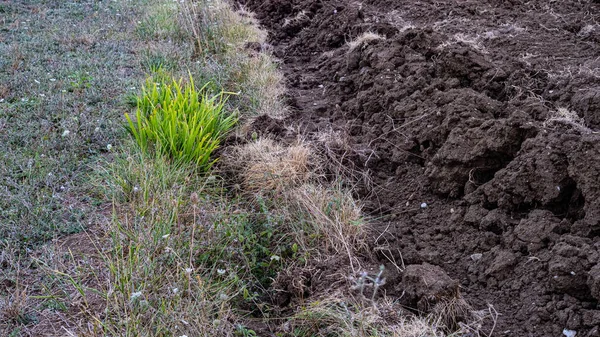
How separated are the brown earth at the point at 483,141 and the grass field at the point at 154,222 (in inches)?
13.6

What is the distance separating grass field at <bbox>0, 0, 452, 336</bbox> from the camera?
8.40 feet

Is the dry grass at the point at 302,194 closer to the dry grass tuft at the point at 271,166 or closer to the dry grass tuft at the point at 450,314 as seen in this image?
the dry grass tuft at the point at 271,166

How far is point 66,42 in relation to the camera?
5820mm

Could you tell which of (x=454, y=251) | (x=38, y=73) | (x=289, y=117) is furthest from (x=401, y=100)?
(x=38, y=73)

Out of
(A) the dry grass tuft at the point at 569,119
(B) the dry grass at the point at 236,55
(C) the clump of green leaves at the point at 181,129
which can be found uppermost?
(A) the dry grass tuft at the point at 569,119

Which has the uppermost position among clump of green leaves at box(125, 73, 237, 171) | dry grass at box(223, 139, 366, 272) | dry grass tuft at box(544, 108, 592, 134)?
dry grass tuft at box(544, 108, 592, 134)

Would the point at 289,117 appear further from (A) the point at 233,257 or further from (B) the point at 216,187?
(A) the point at 233,257

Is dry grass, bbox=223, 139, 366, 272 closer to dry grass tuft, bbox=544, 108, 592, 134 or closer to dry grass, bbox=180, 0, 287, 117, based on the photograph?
dry grass, bbox=180, 0, 287, 117

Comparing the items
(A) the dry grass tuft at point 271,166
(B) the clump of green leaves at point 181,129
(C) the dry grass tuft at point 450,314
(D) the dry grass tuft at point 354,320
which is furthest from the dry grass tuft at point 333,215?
(B) the clump of green leaves at point 181,129

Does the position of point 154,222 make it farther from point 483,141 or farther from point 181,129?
point 483,141

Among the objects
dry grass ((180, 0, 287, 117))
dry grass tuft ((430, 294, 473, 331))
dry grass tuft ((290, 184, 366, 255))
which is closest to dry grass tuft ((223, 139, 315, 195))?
dry grass tuft ((290, 184, 366, 255))

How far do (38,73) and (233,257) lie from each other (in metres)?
3.08

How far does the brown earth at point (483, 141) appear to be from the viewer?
2.63 meters

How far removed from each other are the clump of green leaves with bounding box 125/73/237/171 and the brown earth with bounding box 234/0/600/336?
44cm
